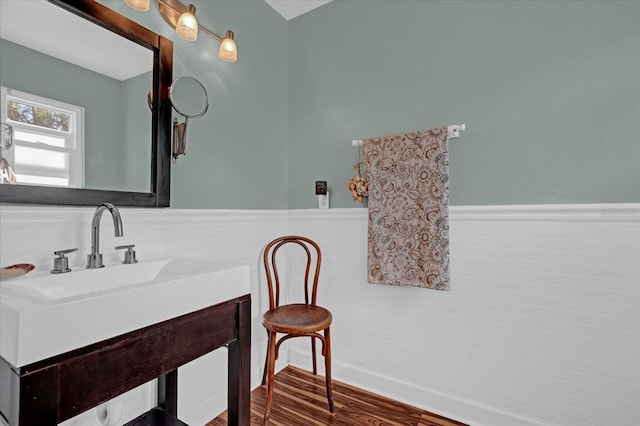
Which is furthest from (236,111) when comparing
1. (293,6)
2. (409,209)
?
(409,209)

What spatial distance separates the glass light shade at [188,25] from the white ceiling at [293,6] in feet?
2.69

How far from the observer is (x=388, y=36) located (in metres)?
1.89

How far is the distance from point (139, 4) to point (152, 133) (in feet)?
1.66

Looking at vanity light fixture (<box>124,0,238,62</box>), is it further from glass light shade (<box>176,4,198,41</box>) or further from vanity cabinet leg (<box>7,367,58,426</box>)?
vanity cabinet leg (<box>7,367,58,426</box>)

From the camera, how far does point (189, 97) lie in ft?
4.84

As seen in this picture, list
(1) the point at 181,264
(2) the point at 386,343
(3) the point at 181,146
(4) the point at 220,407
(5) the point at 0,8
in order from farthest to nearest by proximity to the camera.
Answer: (2) the point at 386,343 → (4) the point at 220,407 → (3) the point at 181,146 → (1) the point at 181,264 → (5) the point at 0,8

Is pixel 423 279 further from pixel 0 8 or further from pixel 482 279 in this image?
pixel 0 8

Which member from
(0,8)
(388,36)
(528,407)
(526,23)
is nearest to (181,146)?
(0,8)

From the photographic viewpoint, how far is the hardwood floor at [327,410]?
1.63 meters

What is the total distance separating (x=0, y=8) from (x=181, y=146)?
0.68m

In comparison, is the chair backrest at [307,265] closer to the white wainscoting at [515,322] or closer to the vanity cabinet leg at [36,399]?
the white wainscoting at [515,322]

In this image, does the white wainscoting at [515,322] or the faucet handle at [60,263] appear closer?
the faucet handle at [60,263]

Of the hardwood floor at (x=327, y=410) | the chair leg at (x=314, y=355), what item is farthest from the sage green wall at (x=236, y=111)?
the hardwood floor at (x=327, y=410)

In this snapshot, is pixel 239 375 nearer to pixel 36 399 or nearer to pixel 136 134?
pixel 36 399
